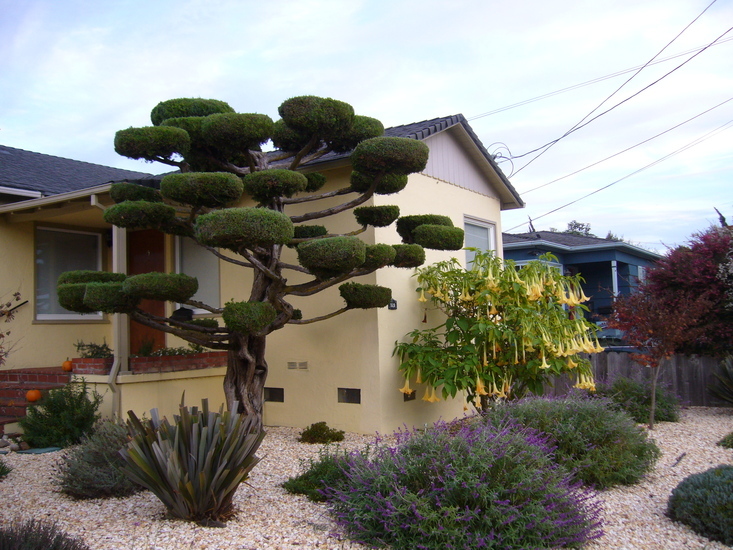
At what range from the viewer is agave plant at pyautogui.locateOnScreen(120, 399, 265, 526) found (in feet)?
13.9

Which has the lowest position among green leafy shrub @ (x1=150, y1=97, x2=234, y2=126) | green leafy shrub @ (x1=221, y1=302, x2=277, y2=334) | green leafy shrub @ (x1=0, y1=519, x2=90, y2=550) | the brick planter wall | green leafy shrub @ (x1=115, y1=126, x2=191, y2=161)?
green leafy shrub @ (x1=0, y1=519, x2=90, y2=550)

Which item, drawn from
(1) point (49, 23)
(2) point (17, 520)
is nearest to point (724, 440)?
(2) point (17, 520)

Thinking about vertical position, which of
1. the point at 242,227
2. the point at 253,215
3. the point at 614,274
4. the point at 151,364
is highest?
the point at 614,274

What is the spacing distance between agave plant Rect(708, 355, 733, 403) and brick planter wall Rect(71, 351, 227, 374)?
789 cm

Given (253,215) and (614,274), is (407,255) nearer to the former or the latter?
(253,215)

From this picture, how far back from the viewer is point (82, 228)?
1036 centimetres

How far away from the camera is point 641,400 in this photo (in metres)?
8.68

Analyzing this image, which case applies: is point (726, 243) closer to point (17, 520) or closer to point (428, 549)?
point (428, 549)

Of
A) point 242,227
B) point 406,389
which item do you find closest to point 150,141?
point 242,227

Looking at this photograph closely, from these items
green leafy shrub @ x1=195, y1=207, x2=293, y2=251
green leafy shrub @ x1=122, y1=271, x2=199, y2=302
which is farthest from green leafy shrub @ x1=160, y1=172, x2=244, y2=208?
green leafy shrub @ x1=122, y1=271, x2=199, y2=302

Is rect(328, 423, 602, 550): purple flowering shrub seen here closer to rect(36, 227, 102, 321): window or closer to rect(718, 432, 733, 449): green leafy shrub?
rect(718, 432, 733, 449): green leafy shrub

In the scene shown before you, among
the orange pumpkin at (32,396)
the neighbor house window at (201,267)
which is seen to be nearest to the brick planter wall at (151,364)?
the orange pumpkin at (32,396)

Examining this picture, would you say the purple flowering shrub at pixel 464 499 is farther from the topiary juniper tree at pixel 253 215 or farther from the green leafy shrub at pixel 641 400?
the green leafy shrub at pixel 641 400

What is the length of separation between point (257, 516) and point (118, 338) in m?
4.11
